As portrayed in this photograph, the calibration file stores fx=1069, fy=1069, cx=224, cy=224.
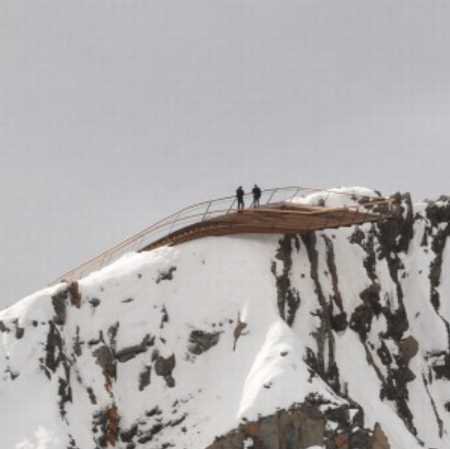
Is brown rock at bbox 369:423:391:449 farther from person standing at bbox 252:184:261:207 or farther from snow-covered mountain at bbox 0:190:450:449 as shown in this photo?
person standing at bbox 252:184:261:207

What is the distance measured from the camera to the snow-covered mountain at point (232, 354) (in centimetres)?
4597

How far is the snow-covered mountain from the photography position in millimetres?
45969

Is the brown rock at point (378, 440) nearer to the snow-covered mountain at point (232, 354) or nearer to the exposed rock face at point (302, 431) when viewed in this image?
the snow-covered mountain at point (232, 354)

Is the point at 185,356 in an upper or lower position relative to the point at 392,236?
lower

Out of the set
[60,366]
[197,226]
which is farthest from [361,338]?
[60,366]

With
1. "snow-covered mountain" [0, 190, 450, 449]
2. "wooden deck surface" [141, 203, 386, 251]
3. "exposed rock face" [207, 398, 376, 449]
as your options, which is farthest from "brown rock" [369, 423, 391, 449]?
"wooden deck surface" [141, 203, 386, 251]

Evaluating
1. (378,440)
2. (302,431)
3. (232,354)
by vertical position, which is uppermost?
(232,354)

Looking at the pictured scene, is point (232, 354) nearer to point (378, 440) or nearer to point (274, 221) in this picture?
point (274, 221)

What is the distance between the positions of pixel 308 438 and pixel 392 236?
1809 centimetres

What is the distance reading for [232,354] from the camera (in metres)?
49.5

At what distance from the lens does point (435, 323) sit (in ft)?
191

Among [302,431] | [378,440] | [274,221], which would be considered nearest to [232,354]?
[302,431]

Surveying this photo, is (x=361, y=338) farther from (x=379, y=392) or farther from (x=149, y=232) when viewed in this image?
(x=149, y=232)

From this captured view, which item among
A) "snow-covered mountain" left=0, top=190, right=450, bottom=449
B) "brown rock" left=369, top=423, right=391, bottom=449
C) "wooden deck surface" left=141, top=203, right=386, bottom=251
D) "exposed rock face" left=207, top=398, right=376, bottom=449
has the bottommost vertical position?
"brown rock" left=369, top=423, right=391, bottom=449
